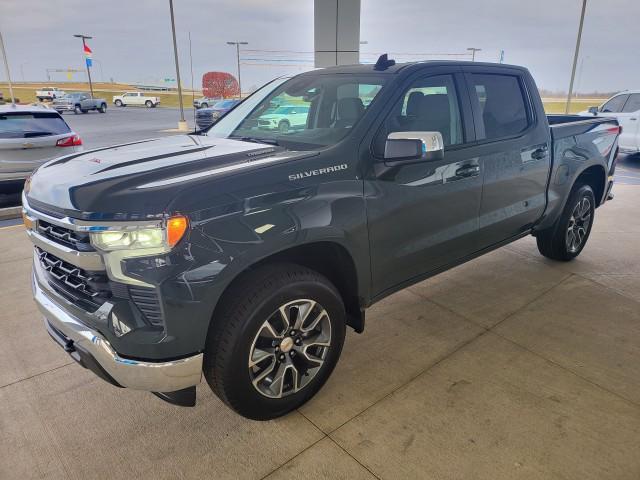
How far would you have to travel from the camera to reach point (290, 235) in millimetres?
2273

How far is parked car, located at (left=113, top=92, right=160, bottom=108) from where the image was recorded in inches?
2047

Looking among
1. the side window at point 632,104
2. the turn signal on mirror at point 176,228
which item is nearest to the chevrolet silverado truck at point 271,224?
the turn signal on mirror at point 176,228

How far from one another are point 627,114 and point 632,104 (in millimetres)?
431

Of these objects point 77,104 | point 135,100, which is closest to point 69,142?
point 77,104

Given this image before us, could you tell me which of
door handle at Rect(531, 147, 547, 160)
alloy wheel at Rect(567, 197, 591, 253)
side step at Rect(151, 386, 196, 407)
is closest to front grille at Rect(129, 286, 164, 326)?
side step at Rect(151, 386, 196, 407)

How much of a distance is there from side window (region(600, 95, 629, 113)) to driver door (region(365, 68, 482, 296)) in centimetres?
1201

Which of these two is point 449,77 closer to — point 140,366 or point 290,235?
point 290,235

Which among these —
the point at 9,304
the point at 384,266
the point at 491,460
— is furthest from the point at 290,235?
the point at 9,304

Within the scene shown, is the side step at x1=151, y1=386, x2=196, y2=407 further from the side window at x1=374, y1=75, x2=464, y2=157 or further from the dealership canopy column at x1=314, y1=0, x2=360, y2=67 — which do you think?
the dealership canopy column at x1=314, y1=0, x2=360, y2=67

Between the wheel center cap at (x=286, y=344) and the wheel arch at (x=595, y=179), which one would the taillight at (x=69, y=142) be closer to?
the wheel center cap at (x=286, y=344)

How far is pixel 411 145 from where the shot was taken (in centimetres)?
251

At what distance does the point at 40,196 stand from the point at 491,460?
8.46 ft

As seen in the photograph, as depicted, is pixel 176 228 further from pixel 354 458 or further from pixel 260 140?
pixel 354 458

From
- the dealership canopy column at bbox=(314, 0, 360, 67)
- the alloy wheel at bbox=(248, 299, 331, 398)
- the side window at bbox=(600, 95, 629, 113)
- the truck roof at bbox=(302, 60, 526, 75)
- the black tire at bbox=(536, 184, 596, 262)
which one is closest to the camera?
the alloy wheel at bbox=(248, 299, 331, 398)
